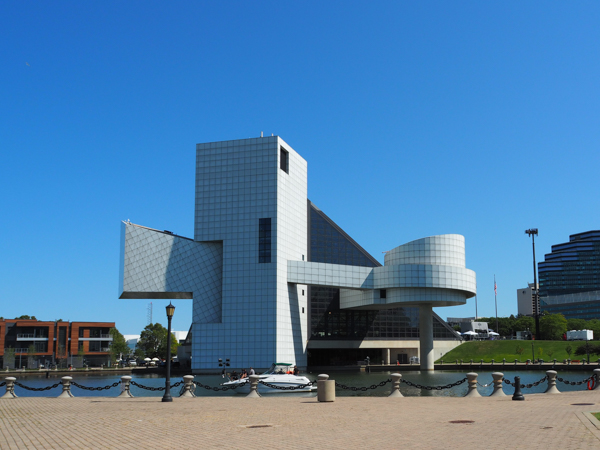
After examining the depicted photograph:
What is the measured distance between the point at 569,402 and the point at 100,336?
422 ft

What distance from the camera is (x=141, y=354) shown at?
154 metres

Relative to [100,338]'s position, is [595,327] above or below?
above

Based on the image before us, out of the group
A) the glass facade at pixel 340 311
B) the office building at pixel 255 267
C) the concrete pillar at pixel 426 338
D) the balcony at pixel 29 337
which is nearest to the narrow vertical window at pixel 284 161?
the office building at pixel 255 267

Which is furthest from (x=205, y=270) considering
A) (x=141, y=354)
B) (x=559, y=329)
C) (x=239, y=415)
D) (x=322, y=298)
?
(x=559, y=329)

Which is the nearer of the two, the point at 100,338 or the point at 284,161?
the point at 284,161

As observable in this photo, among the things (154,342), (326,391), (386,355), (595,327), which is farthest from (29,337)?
(595,327)

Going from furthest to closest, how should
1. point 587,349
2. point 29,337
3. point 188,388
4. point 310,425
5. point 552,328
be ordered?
point 552,328
point 29,337
point 587,349
point 188,388
point 310,425

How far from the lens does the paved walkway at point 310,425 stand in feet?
57.4

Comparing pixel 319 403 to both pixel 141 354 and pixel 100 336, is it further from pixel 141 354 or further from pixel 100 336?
pixel 141 354

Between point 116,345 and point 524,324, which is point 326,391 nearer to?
point 116,345

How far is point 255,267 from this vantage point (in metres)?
79.8

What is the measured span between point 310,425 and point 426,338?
75358 millimetres

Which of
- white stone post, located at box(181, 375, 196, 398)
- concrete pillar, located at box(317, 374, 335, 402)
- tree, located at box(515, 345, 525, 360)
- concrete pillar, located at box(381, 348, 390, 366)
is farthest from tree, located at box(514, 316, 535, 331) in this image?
concrete pillar, located at box(317, 374, 335, 402)

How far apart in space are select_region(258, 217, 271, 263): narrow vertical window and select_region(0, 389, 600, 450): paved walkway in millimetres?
47126
